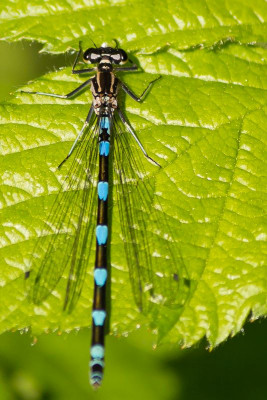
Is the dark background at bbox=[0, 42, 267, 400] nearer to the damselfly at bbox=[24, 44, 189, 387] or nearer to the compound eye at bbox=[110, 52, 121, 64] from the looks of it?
the compound eye at bbox=[110, 52, 121, 64]

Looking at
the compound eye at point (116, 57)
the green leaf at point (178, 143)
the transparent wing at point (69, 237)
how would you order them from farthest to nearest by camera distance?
1. the compound eye at point (116, 57)
2. the transparent wing at point (69, 237)
3. the green leaf at point (178, 143)

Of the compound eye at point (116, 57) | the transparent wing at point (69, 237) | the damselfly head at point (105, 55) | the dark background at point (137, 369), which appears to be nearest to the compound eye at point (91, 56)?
the damselfly head at point (105, 55)

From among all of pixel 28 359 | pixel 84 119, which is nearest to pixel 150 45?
pixel 84 119

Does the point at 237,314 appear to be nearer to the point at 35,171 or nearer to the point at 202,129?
the point at 202,129

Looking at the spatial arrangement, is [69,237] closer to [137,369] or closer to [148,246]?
[148,246]

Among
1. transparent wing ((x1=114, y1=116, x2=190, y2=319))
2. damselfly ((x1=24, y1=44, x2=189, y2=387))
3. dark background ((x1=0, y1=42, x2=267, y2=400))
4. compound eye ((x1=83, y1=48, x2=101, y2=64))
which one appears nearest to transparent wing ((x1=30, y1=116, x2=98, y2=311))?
damselfly ((x1=24, y1=44, x2=189, y2=387))

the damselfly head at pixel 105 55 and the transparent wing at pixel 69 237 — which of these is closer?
the transparent wing at pixel 69 237

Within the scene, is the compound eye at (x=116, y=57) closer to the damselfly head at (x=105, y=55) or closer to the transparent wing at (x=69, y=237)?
the damselfly head at (x=105, y=55)
